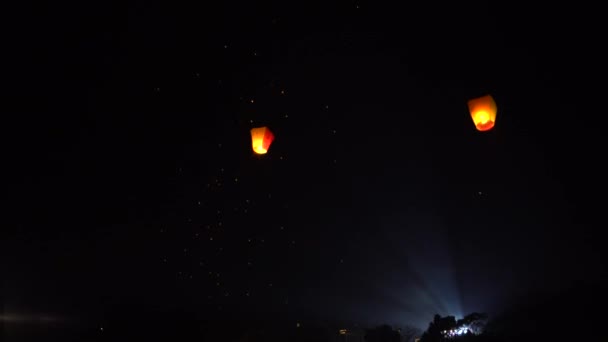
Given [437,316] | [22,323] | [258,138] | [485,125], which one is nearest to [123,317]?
[22,323]

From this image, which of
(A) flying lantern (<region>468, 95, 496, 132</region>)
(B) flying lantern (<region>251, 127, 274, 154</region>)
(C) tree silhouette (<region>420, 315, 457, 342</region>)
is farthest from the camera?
(C) tree silhouette (<region>420, 315, 457, 342</region>)

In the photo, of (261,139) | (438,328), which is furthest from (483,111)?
(438,328)

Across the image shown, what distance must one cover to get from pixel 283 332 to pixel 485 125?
20.9 m

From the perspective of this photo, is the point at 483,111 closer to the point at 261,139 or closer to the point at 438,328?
the point at 261,139

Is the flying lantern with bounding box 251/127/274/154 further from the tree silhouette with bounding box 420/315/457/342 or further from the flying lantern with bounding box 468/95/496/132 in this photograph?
the tree silhouette with bounding box 420/315/457/342

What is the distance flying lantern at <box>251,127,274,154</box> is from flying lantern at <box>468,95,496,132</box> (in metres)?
2.43

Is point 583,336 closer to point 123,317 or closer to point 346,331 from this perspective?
point 123,317

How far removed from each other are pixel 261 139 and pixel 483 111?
2.61 meters

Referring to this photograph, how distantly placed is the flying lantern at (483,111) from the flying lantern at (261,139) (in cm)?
243

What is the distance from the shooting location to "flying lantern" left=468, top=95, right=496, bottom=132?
5633 mm

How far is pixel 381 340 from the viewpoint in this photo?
21.8 meters

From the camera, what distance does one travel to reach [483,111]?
566 cm

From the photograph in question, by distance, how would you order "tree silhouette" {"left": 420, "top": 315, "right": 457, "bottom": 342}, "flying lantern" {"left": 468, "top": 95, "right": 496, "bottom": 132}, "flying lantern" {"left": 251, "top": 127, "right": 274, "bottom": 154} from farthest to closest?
"tree silhouette" {"left": 420, "top": 315, "right": 457, "bottom": 342}
"flying lantern" {"left": 251, "top": 127, "right": 274, "bottom": 154}
"flying lantern" {"left": 468, "top": 95, "right": 496, "bottom": 132}

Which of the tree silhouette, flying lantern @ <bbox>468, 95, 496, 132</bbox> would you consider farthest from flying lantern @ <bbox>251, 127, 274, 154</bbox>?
the tree silhouette
